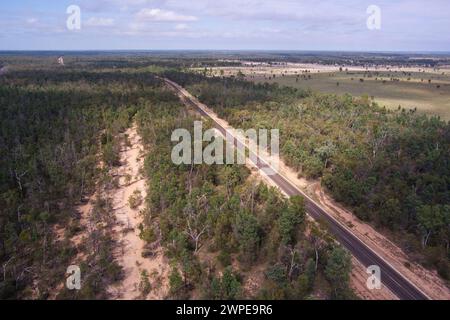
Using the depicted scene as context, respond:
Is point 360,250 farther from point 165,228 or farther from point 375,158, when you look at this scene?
point 375,158

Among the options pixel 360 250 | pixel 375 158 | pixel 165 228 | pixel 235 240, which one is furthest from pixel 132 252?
pixel 375 158

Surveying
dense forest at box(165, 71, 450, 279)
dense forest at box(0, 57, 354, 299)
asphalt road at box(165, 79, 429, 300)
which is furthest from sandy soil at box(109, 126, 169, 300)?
dense forest at box(165, 71, 450, 279)

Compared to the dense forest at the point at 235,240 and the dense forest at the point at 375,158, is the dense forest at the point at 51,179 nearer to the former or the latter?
the dense forest at the point at 235,240

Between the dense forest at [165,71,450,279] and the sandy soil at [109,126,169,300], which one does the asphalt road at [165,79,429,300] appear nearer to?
the dense forest at [165,71,450,279]

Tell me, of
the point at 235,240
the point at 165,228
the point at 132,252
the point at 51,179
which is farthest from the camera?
the point at 51,179

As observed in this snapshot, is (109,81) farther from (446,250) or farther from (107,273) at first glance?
(446,250)
